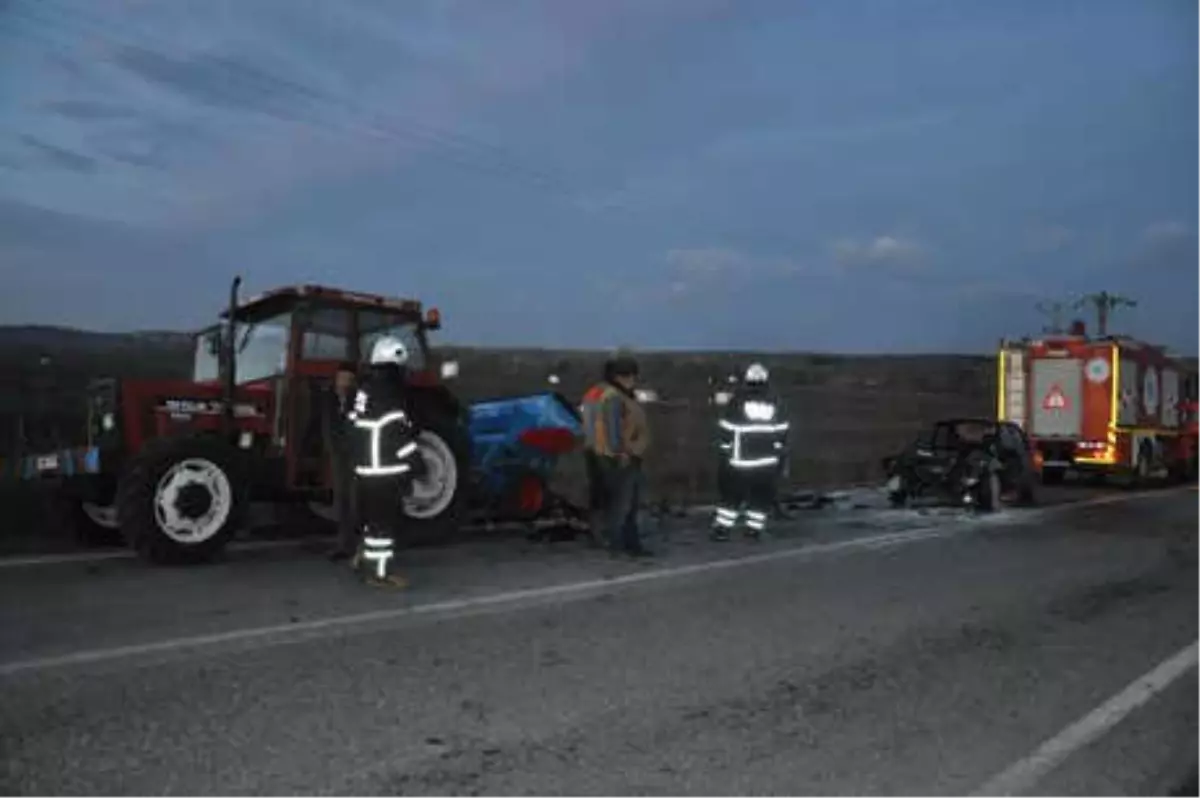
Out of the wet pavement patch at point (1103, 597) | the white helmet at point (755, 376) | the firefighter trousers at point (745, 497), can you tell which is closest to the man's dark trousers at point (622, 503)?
the firefighter trousers at point (745, 497)

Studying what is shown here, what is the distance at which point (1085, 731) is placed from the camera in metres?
5.67

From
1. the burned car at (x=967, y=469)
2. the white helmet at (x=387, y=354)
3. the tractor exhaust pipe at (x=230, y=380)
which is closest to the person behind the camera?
the white helmet at (x=387, y=354)

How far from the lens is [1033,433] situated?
2583 cm

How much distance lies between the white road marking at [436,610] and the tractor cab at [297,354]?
3015mm

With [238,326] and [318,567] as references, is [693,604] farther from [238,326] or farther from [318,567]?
[238,326]

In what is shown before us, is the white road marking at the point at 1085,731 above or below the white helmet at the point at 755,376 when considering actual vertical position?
below

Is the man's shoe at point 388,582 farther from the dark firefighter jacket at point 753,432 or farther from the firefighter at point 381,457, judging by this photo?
the dark firefighter jacket at point 753,432

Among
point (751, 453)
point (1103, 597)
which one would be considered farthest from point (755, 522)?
point (1103, 597)

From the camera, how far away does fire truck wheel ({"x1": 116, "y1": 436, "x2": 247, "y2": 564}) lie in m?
9.30

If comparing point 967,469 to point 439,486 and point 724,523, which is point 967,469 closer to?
point 724,523

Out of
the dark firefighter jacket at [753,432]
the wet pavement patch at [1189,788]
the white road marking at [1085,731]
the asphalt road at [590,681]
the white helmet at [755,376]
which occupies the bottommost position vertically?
the wet pavement patch at [1189,788]

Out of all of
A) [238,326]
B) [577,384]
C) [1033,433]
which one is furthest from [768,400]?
[577,384]

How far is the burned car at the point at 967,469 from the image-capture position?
17125 millimetres

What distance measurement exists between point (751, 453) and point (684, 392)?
137ft
